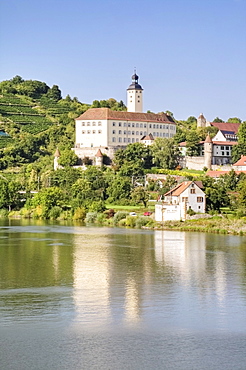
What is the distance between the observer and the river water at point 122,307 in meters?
14.4

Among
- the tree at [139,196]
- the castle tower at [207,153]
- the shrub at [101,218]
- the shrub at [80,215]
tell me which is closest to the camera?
the shrub at [101,218]

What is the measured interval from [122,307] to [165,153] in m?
41.2

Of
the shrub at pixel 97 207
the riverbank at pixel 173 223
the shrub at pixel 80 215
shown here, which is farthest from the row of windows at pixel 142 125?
the riverbank at pixel 173 223

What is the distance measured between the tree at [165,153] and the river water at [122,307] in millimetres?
28303

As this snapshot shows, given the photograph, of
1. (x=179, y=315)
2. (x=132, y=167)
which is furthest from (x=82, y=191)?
(x=179, y=315)

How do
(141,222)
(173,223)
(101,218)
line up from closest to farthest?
(173,223)
(141,222)
(101,218)

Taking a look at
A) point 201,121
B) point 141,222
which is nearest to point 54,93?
point 201,121

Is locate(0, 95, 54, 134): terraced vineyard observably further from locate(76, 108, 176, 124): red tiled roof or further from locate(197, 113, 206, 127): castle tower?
locate(197, 113, 206, 127): castle tower

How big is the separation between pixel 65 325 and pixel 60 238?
1783 centimetres

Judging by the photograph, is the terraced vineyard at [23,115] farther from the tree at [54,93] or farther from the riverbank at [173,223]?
the riverbank at [173,223]

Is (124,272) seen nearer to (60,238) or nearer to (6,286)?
(6,286)

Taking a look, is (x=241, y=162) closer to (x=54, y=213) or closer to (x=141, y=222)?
(x=54, y=213)

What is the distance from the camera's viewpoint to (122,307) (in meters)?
18.1

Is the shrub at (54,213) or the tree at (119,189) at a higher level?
the tree at (119,189)
